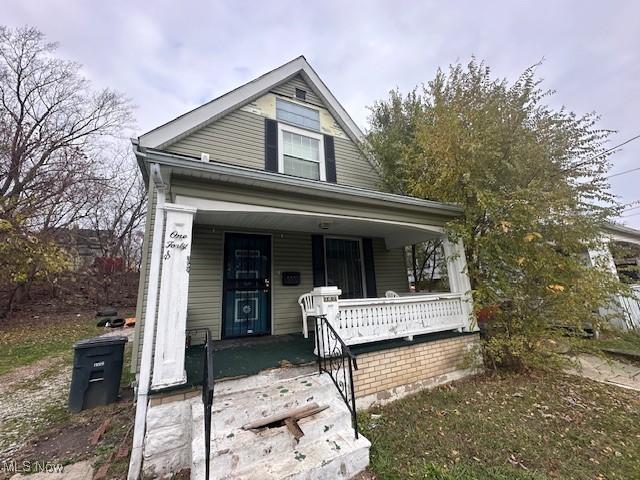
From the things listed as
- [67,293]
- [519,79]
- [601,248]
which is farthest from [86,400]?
[67,293]

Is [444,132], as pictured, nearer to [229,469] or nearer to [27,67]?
[229,469]

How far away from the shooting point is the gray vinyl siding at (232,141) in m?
5.28

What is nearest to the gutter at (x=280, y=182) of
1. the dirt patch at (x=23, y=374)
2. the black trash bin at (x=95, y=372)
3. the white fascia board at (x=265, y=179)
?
the white fascia board at (x=265, y=179)

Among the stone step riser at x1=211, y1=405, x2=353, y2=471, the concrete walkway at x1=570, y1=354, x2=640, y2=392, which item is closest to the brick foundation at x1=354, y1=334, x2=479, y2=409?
the stone step riser at x1=211, y1=405, x2=353, y2=471

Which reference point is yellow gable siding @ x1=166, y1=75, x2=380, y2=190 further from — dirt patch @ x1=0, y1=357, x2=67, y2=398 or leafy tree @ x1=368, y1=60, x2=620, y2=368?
dirt patch @ x1=0, y1=357, x2=67, y2=398

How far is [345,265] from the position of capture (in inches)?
241

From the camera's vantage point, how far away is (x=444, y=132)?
16.2 ft

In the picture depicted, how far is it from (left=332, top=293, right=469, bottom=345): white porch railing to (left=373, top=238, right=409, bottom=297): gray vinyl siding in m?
1.90

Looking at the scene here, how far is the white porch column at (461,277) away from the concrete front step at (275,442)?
3089 millimetres

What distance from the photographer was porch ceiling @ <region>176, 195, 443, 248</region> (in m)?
3.23

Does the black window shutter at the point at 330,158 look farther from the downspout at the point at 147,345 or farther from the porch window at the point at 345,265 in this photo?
the downspout at the point at 147,345

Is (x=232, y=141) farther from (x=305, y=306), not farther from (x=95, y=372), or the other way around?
(x=95, y=372)

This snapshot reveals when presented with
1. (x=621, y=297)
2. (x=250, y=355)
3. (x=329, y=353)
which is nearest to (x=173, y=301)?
(x=250, y=355)

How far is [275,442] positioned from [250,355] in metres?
1.48
